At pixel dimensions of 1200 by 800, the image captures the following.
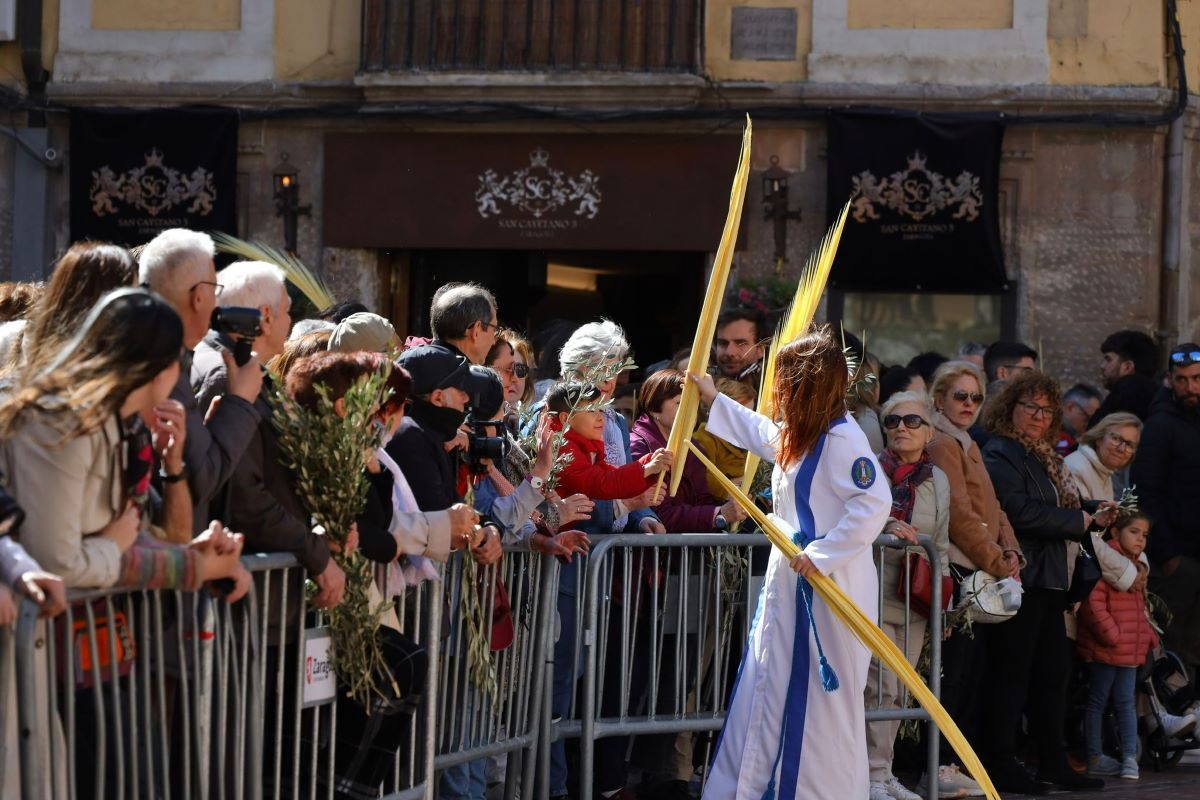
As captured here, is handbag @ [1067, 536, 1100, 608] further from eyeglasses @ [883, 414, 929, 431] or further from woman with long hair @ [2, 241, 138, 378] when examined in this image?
woman with long hair @ [2, 241, 138, 378]

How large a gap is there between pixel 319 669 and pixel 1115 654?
530cm

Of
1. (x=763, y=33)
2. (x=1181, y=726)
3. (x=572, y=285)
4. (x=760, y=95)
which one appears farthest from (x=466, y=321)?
(x=572, y=285)

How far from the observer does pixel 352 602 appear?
17.0ft

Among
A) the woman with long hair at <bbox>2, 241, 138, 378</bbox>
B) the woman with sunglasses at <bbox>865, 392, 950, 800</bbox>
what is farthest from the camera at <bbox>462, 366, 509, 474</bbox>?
the woman with sunglasses at <bbox>865, 392, 950, 800</bbox>

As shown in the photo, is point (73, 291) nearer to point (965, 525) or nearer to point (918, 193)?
point (965, 525)

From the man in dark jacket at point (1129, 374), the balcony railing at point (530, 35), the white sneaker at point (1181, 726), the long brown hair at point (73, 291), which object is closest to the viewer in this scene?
the long brown hair at point (73, 291)

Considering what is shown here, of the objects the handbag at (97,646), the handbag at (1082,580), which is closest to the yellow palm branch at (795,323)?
the handbag at (1082,580)

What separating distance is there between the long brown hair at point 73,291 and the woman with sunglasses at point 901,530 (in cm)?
402

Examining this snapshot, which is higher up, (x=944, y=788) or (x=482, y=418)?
(x=482, y=418)

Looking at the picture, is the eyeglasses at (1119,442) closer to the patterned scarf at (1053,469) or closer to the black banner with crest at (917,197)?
the patterned scarf at (1053,469)

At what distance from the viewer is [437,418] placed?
6.06 meters

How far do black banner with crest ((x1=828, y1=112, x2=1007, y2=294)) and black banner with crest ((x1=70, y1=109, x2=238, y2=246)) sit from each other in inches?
190

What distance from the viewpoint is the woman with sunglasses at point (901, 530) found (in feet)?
25.9

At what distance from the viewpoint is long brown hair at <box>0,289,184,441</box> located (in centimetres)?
399
